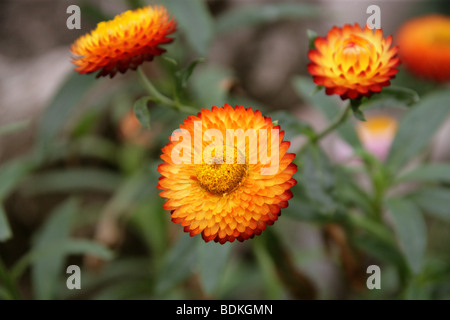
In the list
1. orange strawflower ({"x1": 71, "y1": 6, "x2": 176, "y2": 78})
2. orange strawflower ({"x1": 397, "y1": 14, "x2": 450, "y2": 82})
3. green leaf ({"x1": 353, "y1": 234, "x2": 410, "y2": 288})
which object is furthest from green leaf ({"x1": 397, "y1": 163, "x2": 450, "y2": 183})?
orange strawflower ({"x1": 71, "y1": 6, "x2": 176, "y2": 78})

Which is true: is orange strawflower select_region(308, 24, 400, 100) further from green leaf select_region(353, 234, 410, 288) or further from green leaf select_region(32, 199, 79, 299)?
green leaf select_region(32, 199, 79, 299)

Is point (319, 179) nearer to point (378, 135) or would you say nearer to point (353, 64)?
point (353, 64)

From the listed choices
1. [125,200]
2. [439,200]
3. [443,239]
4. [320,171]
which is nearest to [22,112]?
[125,200]

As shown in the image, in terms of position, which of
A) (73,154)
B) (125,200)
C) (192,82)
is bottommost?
(125,200)

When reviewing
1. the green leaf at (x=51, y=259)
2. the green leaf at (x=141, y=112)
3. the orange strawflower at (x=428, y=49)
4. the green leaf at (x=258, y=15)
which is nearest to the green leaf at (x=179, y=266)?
the green leaf at (x=51, y=259)

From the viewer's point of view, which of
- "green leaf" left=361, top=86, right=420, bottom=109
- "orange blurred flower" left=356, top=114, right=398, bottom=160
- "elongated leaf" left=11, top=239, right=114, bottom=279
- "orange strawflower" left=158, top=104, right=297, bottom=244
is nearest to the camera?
"orange strawflower" left=158, top=104, right=297, bottom=244

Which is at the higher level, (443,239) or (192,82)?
(192,82)

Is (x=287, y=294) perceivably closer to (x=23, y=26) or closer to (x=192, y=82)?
(x=192, y=82)
